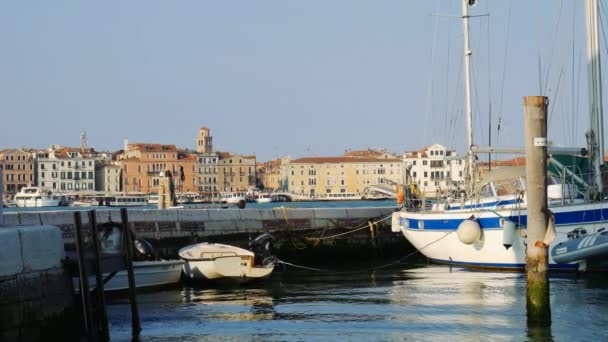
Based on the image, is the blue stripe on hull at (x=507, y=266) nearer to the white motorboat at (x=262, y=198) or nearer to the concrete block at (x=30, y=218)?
the concrete block at (x=30, y=218)

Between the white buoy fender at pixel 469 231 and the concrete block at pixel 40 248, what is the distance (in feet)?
48.9

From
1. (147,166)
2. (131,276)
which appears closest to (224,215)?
(131,276)

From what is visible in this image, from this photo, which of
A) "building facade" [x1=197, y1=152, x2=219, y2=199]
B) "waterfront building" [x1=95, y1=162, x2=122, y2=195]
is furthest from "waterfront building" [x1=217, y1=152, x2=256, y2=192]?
"waterfront building" [x1=95, y1=162, x2=122, y2=195]

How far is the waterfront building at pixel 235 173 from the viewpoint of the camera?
194500mm

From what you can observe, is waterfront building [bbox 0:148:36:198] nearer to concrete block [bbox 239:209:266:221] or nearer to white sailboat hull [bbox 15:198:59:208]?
white sailboat hull [bbox 15:198:59:208]

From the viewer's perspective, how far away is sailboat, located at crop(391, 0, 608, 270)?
25.8 m

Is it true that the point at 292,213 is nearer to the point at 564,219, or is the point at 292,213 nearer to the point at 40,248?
the point at 564,219

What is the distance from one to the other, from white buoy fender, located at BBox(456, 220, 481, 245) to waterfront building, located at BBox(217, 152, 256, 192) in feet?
543

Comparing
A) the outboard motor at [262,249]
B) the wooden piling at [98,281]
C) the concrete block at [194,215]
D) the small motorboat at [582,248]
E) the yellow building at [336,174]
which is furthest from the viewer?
the yellow building at [336,174]

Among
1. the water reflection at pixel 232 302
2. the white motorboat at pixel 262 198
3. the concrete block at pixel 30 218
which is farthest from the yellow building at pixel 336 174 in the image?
the water reflection at pixel 232 302

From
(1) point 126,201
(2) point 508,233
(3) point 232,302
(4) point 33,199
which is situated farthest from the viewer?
(1) point 126,201

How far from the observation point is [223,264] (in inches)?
984

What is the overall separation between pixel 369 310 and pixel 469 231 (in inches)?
311

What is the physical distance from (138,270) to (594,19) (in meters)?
14.7
